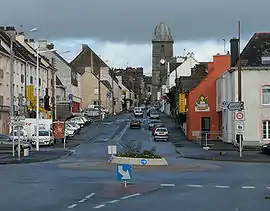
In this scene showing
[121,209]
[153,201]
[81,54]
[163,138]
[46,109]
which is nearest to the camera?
[121,209]

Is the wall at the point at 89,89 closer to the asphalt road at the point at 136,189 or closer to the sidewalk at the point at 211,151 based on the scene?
the sidewalk at the point at 211,151

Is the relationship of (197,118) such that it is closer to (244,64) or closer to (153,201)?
(244,64)

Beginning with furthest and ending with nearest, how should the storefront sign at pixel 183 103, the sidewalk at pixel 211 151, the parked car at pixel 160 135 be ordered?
the storefront sign at pixel 183 103 < the parked car at pixel 160 135 < the sidewalk at pixel 211 151

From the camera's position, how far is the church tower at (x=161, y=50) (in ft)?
581

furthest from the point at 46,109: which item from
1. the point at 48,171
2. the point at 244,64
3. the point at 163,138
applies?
the point at 48,171

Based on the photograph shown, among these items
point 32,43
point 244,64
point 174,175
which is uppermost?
point 32,43

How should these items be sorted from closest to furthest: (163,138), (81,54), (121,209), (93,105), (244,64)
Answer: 1. (121,209)
2. (244,64)
3. (163,138)
4. (93,105)
5. (81,54)

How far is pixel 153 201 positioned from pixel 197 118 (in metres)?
51.1

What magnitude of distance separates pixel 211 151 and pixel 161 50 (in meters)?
130

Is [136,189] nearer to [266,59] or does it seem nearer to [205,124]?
[266,59]

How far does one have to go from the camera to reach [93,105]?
130875mm

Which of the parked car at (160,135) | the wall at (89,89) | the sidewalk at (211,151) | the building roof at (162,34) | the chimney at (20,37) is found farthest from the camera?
the building roof at (162,34)

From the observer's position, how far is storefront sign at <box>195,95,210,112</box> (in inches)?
2697

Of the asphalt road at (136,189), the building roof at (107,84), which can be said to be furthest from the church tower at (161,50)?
the asphalt road at (136,189)
